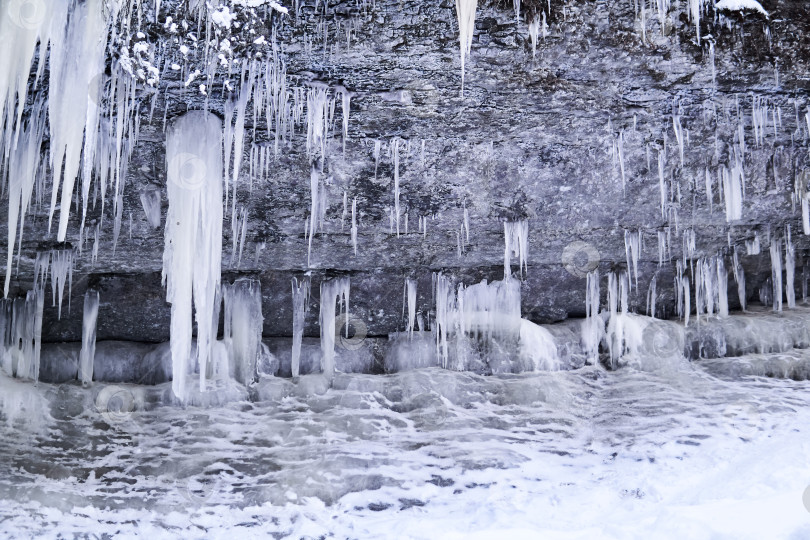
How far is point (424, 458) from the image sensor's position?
608 centimetres

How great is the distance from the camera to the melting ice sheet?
5105 millimetres

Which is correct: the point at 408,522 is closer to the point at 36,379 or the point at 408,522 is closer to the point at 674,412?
the point at 674,412

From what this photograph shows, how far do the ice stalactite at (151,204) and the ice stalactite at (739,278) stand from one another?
5653 mm

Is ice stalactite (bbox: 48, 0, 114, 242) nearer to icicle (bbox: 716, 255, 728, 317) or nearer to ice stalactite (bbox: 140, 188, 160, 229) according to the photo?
ice stalactite (bbox: 140, 188, 160, 229)

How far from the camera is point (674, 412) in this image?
20.9 feet

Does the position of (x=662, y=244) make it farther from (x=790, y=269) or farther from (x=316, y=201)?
(x=316, y=201)

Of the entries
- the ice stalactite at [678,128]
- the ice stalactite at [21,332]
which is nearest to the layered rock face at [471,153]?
the ice stalactite at [678,128]

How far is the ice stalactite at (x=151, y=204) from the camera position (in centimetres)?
530

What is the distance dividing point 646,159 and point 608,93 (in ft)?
3.25

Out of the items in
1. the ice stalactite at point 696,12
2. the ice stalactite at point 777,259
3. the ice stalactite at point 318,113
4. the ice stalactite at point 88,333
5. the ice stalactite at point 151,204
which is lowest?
the ice stalactite at point 88,333

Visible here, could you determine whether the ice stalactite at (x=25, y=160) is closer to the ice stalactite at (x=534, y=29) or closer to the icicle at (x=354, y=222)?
the icicle at (x=354, y=222)

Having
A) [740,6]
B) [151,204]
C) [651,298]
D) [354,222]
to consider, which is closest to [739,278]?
[651,298]

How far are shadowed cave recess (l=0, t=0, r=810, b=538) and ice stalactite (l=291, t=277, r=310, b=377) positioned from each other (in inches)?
0.9

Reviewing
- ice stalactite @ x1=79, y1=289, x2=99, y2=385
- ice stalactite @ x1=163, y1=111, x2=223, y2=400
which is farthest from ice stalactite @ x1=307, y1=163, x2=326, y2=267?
ice stalactite @ x1=79, y1=289, x2=99, y2=385
